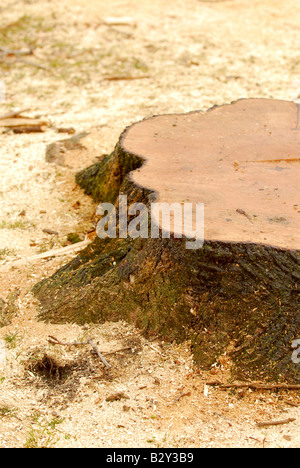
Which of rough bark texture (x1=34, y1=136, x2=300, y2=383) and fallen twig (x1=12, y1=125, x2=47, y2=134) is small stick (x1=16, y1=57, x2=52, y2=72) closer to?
fallen twig (x1=12, y1=125, x2=47, y2=134)

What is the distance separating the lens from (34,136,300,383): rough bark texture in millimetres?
3311

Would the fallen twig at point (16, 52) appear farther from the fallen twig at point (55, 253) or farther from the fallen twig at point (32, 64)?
the fallen twig at point (55, 253)

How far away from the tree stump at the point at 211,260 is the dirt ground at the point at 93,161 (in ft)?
0.50

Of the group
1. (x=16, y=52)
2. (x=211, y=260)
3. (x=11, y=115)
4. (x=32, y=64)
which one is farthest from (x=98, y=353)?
(x=16, y=52)

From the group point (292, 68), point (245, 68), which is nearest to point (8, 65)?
point (245, 68)

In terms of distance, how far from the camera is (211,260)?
335cm

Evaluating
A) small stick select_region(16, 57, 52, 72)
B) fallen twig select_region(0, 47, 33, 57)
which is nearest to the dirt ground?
small stick select_region(16, 57, 52, 72)

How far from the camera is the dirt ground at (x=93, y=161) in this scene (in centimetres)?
319

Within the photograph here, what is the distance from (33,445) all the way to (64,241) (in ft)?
7.35

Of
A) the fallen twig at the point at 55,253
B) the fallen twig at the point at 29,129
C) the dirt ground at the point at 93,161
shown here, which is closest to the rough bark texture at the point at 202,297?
the dirt ground at the point at 93,161

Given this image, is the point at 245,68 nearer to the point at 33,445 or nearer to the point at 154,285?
the point at 154,285

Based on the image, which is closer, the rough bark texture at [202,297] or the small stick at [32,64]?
the rough bark texture at [202,297]
